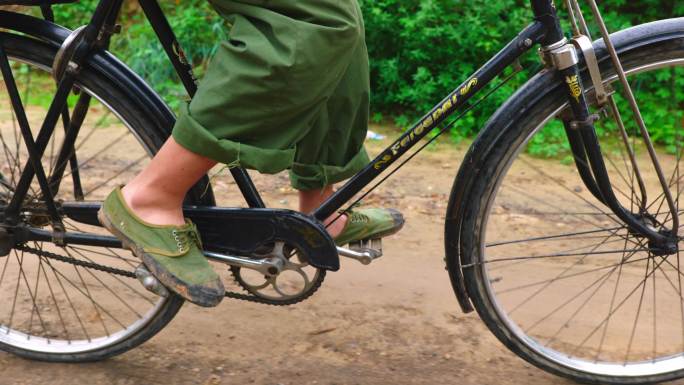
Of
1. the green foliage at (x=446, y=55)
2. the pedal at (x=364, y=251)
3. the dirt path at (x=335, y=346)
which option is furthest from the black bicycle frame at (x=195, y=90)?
the green foliage at (x=446, y=55)

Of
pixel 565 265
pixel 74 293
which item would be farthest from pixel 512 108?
pixel 74 293

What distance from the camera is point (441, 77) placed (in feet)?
18.0

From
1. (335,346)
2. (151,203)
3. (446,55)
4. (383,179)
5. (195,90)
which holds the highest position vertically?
(446,55)

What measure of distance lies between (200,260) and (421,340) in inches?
34.9

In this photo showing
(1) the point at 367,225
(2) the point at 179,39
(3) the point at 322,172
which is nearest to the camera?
(3) the point at 322,172

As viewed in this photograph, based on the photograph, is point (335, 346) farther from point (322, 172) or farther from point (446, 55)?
point (446, 55)

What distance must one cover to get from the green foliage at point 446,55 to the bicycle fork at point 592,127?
117 inches

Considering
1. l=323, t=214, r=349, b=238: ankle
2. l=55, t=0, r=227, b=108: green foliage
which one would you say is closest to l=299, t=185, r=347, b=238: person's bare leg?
l=323, t=214, r=349, b=238: ankle

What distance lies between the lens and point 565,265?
3.46m

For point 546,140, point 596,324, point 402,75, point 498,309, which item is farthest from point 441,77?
point 498,309

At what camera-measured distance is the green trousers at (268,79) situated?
6.71 feet

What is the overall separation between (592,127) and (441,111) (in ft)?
1.34

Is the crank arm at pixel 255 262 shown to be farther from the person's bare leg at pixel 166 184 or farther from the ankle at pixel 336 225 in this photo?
the ankle at pixel 336 225

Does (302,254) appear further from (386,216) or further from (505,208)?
(505,208)
